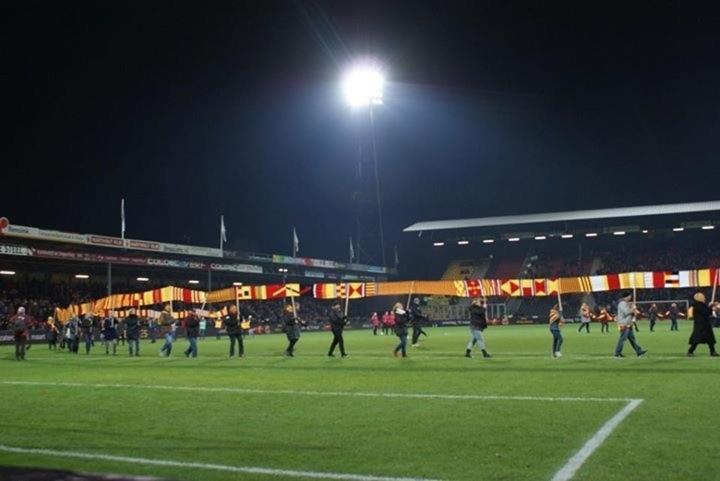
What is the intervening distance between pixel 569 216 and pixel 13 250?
4454 centimetres

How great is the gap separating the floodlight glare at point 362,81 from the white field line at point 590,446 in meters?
29.9

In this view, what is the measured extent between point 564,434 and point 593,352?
49.5 ft

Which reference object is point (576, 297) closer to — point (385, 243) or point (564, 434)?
Answer: point (385, 243)

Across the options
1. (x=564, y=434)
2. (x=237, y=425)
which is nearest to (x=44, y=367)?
(x=237, y=425)

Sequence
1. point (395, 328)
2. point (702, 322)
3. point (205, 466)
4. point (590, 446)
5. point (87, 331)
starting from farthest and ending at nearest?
point (87, 331)
point (395, 328)
point (702, 322)
point (590, 446)
point (205, 466)

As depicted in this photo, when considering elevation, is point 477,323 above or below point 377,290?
below

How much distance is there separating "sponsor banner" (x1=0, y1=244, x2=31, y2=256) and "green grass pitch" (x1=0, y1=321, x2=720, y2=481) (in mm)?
27564

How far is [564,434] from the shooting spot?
326 inches

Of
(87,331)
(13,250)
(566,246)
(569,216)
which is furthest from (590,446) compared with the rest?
(566,246)

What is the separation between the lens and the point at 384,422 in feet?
31.1

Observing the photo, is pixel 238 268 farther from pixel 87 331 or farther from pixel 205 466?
pixel 205 466

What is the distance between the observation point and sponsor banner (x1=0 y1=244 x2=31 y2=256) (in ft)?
138

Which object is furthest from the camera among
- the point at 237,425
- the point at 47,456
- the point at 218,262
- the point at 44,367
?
the point at 218,262

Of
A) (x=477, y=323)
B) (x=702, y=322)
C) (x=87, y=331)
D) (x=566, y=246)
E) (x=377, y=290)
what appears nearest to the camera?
(x=702, y=322)
